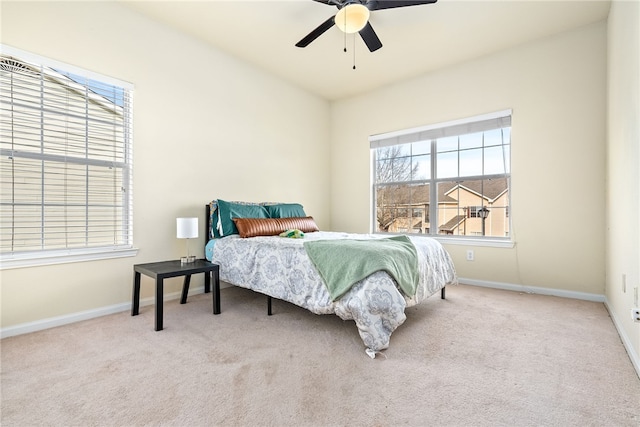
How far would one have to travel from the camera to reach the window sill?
2.24 metres

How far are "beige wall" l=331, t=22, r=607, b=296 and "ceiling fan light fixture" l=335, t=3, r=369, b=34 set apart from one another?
6.47ft

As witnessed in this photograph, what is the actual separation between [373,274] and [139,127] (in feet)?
8.58

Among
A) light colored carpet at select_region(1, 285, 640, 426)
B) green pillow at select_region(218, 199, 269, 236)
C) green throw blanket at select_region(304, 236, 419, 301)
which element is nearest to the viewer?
light colored carpet at select_region(1, 285, 640, 426)

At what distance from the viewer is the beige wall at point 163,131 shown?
94.7 inches

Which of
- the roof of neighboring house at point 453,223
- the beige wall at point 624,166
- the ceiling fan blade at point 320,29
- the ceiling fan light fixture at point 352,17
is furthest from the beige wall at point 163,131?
the beige wall at point 624,166

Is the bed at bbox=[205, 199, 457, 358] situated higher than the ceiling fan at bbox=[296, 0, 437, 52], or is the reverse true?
the ceiling fan at bbox=[296, 0, 437, 52]

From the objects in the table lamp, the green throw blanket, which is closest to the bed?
the green throw blanket

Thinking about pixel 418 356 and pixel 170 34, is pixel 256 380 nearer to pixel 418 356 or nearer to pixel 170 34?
pixel 418 356

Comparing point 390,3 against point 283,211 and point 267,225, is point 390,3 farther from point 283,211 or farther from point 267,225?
point 283,211

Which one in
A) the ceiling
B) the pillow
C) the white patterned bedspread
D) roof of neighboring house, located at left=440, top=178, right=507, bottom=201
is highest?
the ceiling

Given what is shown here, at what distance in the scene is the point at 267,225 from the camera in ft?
11.0

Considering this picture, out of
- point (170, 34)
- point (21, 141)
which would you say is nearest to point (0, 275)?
point (21, 141)

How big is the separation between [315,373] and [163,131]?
275 cm

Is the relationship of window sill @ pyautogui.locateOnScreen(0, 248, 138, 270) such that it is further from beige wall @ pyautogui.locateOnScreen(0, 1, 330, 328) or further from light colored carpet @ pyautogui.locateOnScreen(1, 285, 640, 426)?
light colored carpet @ pyautogui.locateOnScreen(1, 285, 640, 426)
